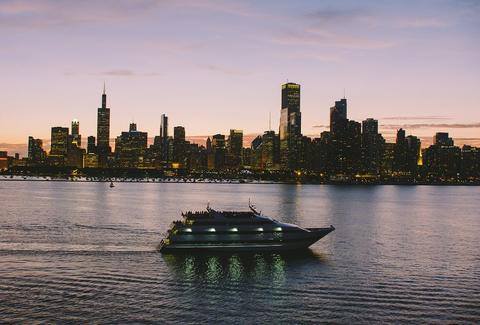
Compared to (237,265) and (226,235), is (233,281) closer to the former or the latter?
(237,265)

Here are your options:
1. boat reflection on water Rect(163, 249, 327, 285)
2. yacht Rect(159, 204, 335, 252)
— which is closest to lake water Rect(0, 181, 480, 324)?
boat reflection on water Rect(163, 249, 327, 285)

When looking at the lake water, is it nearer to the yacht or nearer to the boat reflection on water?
the boat reflection on water

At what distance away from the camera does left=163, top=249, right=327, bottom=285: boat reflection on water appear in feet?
181

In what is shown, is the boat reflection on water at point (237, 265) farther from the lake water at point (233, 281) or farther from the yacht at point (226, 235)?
the yacht at point (226, 235)

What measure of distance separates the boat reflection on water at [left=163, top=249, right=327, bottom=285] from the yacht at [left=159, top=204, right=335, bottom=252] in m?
0.96

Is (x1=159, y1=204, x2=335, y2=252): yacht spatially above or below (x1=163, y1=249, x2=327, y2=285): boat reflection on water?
above

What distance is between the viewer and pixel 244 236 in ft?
223

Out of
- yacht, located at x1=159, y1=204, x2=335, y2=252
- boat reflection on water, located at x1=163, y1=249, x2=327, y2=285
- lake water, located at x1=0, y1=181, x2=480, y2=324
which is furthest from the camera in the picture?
yacht, located at x1=159, y1=204, x2=335, y2=252

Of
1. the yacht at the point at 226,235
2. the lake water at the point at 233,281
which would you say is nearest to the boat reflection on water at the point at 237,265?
the lake water at the point at 233,281

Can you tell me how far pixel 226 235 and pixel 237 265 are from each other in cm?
728

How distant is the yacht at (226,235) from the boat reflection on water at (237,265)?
96 centimetres

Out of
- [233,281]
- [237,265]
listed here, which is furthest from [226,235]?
[233,281]

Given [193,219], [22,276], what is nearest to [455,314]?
[193,219]

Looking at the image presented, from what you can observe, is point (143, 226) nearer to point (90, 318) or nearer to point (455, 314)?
point (90, 318)
